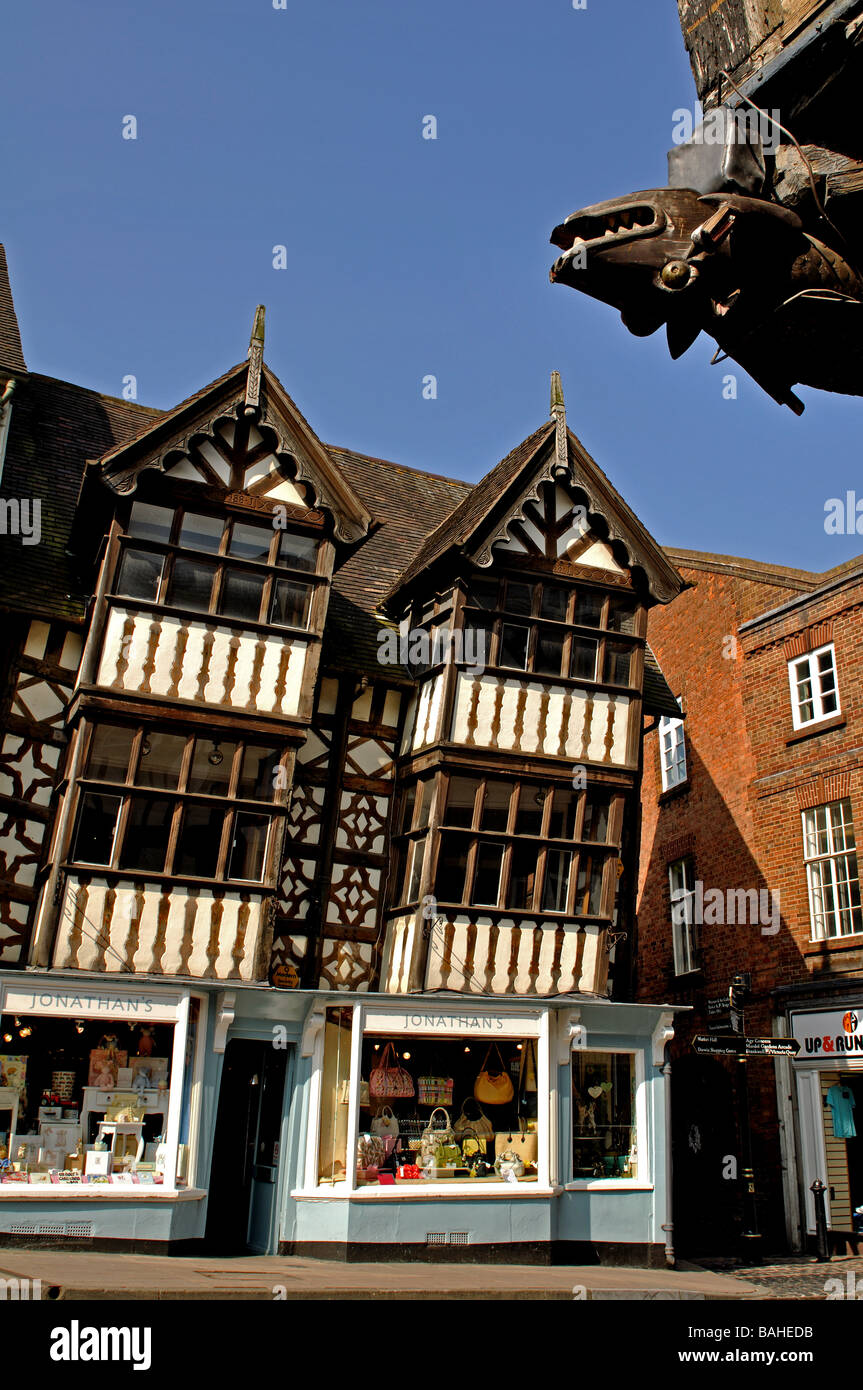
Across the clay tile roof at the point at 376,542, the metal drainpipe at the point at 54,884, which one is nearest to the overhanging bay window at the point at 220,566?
the clay tile roof at the point at 376,542

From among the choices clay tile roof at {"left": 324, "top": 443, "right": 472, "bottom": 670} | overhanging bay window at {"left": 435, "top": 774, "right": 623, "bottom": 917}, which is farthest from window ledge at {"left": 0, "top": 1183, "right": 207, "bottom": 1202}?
clay tile roof at {"left": 324, "top": 443, "right": 472, "bottom": 670}

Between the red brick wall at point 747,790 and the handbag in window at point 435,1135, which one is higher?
the red brick wall at point 747,790

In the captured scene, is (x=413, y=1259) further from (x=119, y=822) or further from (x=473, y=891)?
(x=119, y=822)

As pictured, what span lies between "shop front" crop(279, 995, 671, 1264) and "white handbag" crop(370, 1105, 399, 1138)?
0.01m

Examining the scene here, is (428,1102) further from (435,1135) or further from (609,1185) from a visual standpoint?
(609,1185)

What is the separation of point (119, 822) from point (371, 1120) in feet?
16.0

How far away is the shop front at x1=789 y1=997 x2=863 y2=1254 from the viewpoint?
17.8 meters

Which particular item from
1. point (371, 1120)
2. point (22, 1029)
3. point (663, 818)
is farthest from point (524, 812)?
point (663, 818)

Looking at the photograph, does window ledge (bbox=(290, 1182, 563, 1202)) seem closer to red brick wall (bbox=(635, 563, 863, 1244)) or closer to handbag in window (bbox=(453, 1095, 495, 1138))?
handbag in window (bbox=(453, 1095, 495, 1138))

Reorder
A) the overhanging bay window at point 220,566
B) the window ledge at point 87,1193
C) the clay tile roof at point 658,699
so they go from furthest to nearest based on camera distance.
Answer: the clay tile roof at point 658,699 < the overhanging bay window at point 220,566 < the window ledge at point 87,1193

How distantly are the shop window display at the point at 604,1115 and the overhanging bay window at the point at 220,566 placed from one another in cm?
724

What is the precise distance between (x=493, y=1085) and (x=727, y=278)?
42.8 feet

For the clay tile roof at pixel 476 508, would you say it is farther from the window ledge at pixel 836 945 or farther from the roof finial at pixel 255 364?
the window ledge at pixel 836 945

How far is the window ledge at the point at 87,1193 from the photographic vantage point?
1237cm
